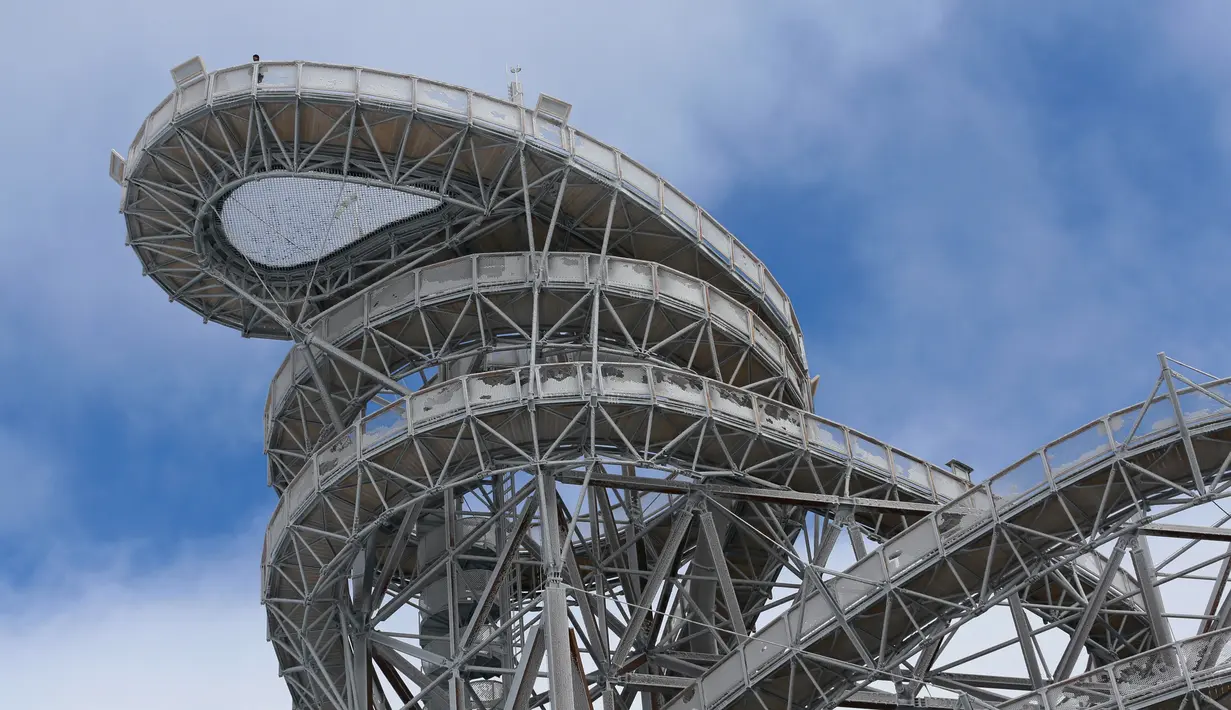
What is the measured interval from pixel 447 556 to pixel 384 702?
4079 millimetres

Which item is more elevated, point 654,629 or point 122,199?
point 122,199

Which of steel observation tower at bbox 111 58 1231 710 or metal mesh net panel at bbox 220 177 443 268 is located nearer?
steel observation tower at bbox 111 58 1231 710

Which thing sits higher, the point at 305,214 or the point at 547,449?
the point at 305,214

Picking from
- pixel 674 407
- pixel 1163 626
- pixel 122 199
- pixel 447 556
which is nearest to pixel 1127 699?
pixel 1163 626

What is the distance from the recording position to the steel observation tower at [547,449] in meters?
32.0

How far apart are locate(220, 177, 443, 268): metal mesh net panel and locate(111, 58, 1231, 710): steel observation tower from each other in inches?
3.4

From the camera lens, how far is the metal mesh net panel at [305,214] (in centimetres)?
3828

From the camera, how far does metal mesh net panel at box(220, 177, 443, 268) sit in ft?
126

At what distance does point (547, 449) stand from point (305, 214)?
9.47 meters

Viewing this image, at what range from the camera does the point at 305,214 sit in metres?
39.1

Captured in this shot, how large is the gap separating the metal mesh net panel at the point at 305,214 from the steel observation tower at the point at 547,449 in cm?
9

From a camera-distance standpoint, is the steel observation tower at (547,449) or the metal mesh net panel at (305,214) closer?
the steel observation tower at (547,449)

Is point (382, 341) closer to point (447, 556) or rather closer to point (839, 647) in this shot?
point (447, 556)

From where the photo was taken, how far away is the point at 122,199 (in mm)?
39094
